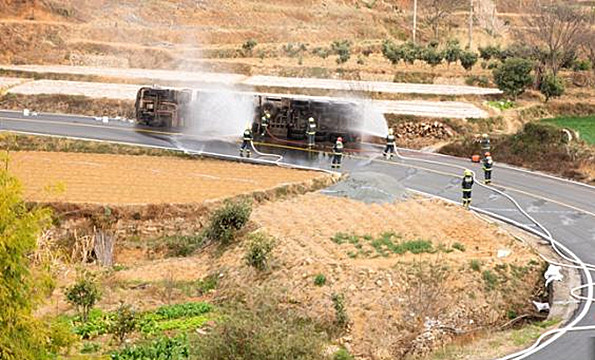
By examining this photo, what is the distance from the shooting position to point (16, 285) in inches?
467

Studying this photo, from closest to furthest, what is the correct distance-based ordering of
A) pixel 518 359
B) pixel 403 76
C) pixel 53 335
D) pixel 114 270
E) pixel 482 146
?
pixel 53 335
pixel 518 359
pixel 114 270
pixel 482 146
pixel 403 76

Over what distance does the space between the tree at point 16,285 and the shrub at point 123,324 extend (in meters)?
8.03

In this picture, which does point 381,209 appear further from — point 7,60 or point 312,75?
point 7,60

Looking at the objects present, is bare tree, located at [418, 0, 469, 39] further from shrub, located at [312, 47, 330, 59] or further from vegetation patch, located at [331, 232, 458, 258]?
vegetation patch, located at [331, 232, 458, 258]

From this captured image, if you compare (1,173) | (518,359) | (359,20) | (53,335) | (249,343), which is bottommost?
(518,359)

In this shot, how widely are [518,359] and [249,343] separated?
7400mm

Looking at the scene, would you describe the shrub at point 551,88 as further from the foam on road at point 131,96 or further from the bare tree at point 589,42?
the bare tree at point 589,42

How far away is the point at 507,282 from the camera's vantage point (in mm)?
23656

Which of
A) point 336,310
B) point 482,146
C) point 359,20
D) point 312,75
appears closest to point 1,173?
point 336,310

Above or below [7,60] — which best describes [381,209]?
below

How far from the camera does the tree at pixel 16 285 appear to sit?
11.6 metres

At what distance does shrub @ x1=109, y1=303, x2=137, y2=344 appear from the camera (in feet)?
66.2

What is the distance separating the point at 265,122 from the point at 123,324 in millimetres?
19103

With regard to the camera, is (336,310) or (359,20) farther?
(359,20)
